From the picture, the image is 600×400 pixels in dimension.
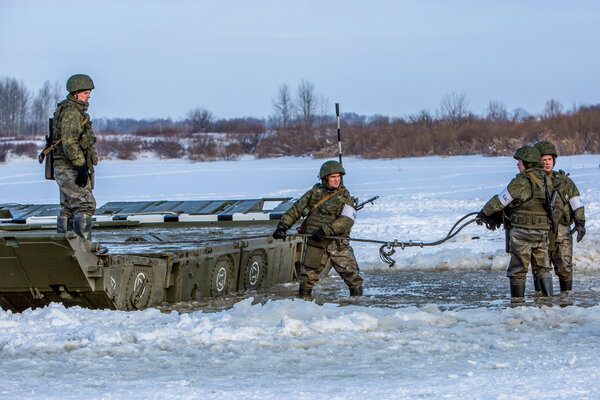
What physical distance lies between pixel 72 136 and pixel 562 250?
16.0 ft

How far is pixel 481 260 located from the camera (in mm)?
11836

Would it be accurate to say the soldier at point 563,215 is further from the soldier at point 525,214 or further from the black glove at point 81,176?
the black glove at point 81,176

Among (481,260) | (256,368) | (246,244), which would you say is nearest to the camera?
(256,368)

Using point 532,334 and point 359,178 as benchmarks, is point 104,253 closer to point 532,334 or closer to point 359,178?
point 532,334

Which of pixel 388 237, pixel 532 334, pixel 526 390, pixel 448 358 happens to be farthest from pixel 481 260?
pixel 526 390

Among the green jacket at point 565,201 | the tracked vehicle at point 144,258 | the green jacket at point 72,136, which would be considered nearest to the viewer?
the tracked vehicle at point 144,258

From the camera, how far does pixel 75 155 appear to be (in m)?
8.34

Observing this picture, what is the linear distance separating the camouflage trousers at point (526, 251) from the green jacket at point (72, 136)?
4015 millimetres

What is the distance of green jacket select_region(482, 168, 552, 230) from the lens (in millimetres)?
8680

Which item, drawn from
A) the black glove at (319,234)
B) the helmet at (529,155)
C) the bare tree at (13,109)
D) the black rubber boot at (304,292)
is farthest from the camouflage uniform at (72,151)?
the bare tree at (13,109)

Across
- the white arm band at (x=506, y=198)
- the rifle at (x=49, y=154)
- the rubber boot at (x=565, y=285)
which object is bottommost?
the rubber boot at (x=565, y=285)

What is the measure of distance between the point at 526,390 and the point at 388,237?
9.45 m

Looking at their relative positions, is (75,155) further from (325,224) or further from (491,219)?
(491,219)

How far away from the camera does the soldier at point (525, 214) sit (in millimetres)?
8703
